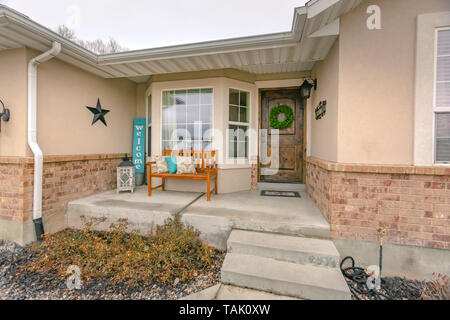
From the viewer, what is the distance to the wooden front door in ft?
15.4

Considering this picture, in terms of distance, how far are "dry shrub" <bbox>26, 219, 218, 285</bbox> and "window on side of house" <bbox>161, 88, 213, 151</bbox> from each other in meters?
2.09

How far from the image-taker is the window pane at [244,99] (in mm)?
4598

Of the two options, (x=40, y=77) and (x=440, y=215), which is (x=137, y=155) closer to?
(x=40, y=77)

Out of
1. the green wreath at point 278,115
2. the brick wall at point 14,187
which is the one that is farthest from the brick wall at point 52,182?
the green wreath at point 278,115

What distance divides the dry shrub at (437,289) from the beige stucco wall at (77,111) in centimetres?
535

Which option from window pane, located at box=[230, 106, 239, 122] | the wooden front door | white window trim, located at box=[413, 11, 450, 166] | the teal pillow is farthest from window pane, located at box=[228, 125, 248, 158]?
white window trim, located at box=[413, 11, 450, 166]


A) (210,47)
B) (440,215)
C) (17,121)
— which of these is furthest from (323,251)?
(17,121)

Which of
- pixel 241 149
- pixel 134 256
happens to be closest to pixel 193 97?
pixel 241 149

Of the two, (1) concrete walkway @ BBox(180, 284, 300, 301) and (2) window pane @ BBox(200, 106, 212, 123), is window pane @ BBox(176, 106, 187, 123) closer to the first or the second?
(2) window pane @ BBox(200, 106, 212, 123)

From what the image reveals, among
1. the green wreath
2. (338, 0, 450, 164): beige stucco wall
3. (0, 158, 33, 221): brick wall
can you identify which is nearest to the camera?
(338, 0, 450, 164): beige stucco wall

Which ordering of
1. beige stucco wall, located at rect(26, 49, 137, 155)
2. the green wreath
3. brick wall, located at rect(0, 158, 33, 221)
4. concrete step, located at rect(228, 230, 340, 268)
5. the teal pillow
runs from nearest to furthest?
concrete step, located at rect(228, 230, 340, 268) → brick wall, located at rect(0, 158, 33, 221) → beige stucco wall, located at rect(26, 49, 137, 155) → the teal pillow → the green wreath

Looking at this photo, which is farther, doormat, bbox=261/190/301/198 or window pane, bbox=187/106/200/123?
window pane, bbox=187/106/200/123

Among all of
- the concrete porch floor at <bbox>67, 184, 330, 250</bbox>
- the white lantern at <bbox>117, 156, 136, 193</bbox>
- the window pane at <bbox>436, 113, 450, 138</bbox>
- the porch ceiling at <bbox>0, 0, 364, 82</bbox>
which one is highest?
the porch ceiling at <bbox>0, 0, 364, 82</bbox>
